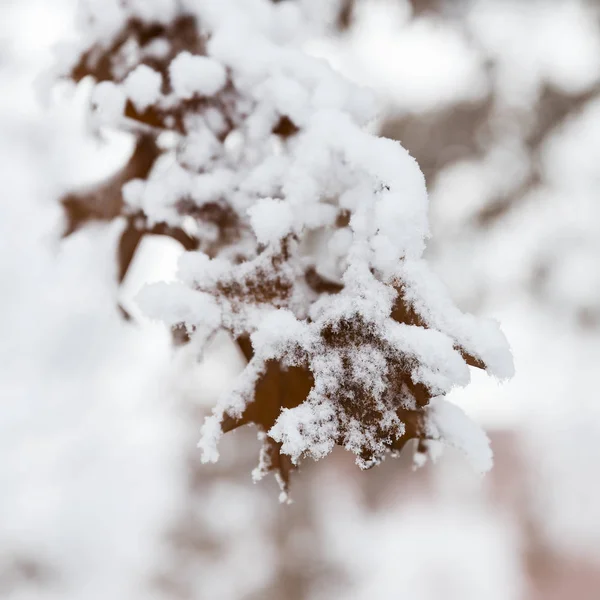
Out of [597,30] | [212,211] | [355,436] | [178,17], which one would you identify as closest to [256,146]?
[212,211]

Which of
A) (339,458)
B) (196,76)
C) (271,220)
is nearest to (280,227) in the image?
(271,220)

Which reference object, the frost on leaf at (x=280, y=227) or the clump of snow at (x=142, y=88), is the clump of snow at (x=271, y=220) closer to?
the frost on leaf at (x=280, y=227)

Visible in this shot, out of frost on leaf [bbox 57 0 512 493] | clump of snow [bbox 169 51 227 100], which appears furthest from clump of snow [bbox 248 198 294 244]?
clump of snow [bbox 169 51 227 100]

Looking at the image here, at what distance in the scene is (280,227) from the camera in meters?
0.55

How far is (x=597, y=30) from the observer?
8.36ft

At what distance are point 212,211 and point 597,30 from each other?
99.8 inches

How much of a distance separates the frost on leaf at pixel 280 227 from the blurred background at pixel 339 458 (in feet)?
0.23

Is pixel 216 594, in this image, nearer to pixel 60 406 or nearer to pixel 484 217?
pixel 60 406

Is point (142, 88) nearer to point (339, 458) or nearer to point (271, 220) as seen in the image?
point (271, 220)

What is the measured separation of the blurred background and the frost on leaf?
72mm

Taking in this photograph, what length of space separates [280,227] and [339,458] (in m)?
11.9

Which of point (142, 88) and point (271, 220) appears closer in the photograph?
point (271, 220)

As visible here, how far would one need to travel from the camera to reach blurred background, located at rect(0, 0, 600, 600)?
290 centimetres

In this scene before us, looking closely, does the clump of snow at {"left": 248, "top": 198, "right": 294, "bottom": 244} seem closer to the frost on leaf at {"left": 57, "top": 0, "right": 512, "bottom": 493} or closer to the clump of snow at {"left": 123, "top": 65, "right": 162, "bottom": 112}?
the frost on leaf at {"left": 57, "top": 0, "right": 512, "bottom": 493}
